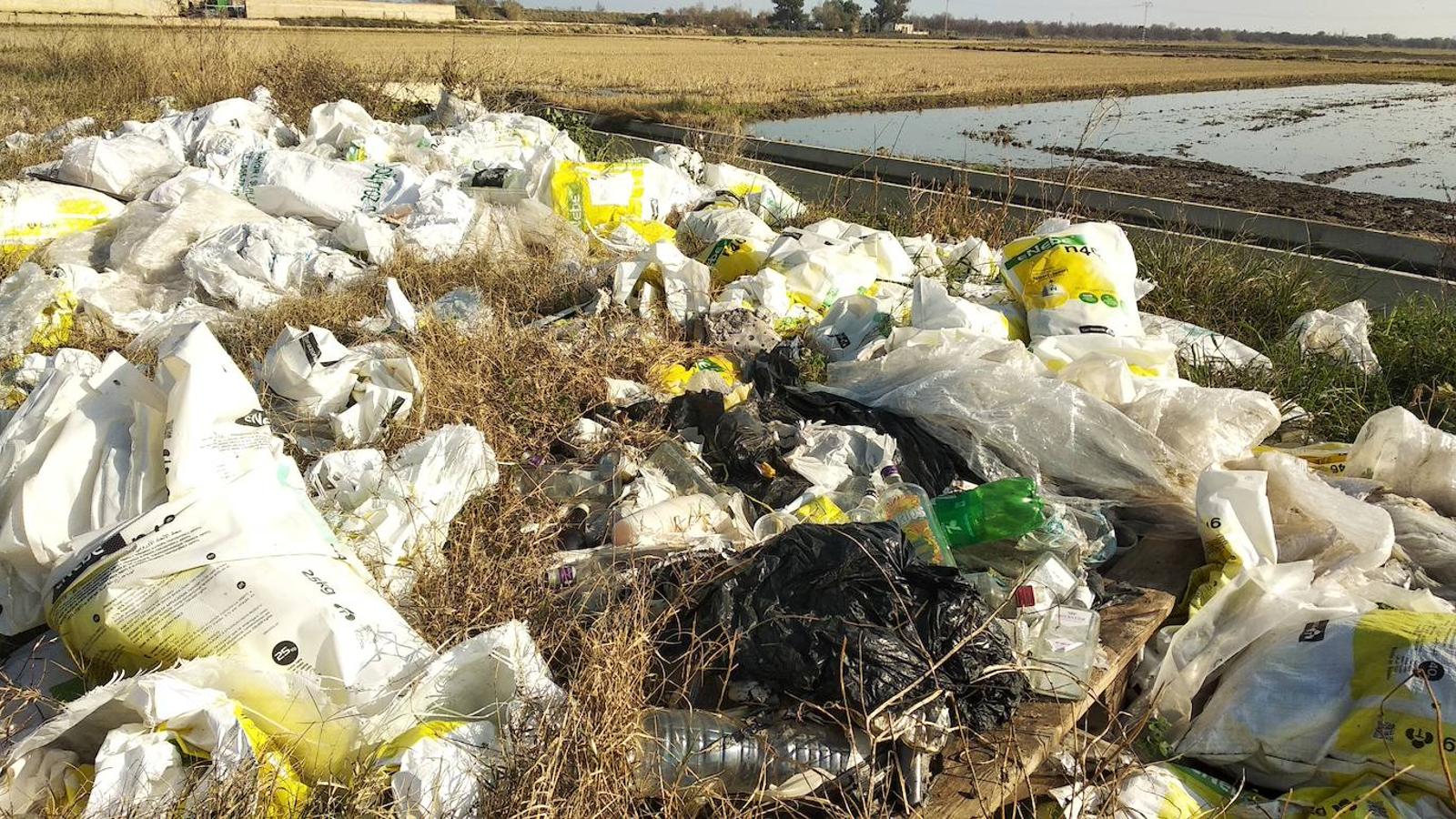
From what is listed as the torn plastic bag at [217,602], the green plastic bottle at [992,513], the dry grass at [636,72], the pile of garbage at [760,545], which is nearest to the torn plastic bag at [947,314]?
the pile of garbage at [760,545]

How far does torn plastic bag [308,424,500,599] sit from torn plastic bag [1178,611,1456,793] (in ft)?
5.80

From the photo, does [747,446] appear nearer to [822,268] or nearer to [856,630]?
[856,630]

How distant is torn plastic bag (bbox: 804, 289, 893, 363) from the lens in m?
3.27

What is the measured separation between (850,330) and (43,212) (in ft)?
12.6

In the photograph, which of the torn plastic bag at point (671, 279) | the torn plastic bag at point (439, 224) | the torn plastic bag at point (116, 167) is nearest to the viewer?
the torn plastic bag at point (671, 279)

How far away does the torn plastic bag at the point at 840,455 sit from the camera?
8.17 ft

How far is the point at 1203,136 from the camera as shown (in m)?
12.4

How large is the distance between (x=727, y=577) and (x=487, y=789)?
0.67 m

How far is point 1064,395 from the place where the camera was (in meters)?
2.56

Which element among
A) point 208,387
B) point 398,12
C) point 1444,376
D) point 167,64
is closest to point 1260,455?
point 1444,376

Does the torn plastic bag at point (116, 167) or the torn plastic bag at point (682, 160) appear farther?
the torn plastic bag at point (682, 160)

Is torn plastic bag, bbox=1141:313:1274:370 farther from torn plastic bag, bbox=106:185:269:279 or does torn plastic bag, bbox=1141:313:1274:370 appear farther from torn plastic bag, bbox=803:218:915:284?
torn plastic bag, bbox=106:185:269:279

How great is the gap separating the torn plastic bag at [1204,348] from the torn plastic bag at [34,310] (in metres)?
4.29

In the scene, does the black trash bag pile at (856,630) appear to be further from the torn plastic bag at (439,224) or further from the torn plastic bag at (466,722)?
the torn plastic bag at (439,224)
